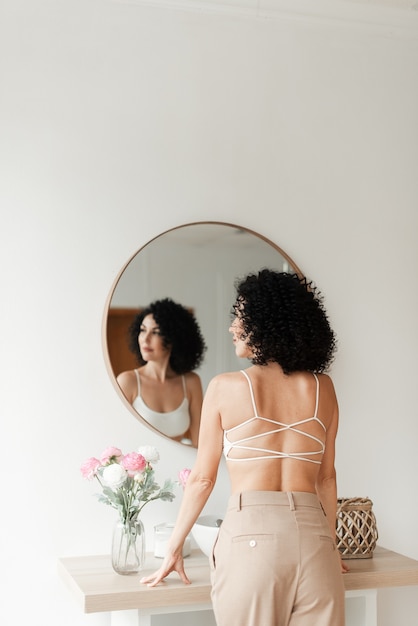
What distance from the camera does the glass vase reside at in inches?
90.7

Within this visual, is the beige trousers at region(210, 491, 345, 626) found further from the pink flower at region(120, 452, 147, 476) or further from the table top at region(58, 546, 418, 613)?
the pink flower at region(120, 452, 147, 476)

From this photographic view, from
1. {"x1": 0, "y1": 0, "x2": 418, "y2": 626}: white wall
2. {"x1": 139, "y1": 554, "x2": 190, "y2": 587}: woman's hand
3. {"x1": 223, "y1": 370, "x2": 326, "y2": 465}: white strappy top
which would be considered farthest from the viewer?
{"x1": 0, "y1": 0, "x2": 418, "y2": 626}: white wall

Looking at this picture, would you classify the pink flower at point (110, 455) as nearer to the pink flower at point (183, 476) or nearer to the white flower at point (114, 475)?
the white flower at point (114, 475)

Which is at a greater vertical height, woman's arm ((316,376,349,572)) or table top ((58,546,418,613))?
woman's arm ((316,376,349,572))

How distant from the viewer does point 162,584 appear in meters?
2.17

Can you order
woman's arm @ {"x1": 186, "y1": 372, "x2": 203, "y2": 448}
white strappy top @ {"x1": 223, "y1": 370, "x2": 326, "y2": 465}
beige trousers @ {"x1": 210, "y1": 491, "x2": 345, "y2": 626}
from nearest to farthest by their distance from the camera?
beige trousers @ {"x1": 210, "y1": 491, "x2": 345, "y2": 626} < white strappy top @ {"x1": 223, "y1": 370, "x2": 326, "y2": 465} < woman's arm @ {"x1": 186, "y1": 372, "x2": 203, "y2": 448}

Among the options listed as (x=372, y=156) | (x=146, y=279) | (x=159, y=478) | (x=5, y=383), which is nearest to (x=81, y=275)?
(x=146, y=279)

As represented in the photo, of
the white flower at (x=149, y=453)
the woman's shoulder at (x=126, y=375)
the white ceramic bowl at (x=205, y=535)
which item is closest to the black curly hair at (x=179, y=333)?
the woman's shoulder at (x=126, y=375)

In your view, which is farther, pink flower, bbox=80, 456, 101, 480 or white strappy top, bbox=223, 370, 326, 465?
pink flower, bbox=80, 456, 101, 480

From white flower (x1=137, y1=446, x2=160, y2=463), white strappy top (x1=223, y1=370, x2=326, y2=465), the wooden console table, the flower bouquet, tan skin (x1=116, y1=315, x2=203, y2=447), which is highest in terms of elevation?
tan skin (x1=116, y1=315, x2=203, y2=447)

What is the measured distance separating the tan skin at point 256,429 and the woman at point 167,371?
52cm

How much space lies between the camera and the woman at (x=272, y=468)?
193 centimetres

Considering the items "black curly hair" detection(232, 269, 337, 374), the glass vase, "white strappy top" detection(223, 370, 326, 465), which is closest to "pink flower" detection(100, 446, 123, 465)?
the glass vase

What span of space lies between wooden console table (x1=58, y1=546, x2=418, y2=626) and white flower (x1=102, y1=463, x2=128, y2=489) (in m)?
0.26
